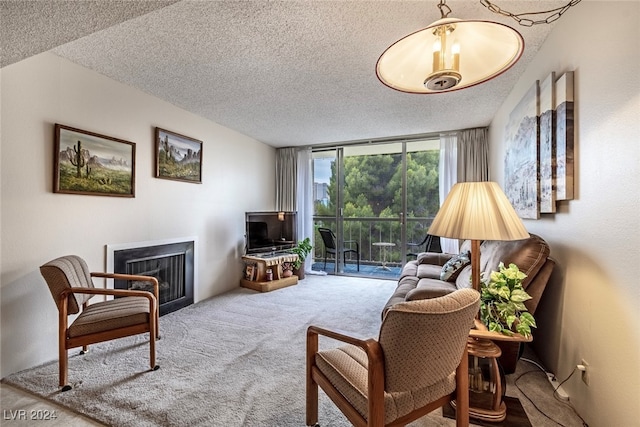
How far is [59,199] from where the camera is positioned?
2381 millimetres

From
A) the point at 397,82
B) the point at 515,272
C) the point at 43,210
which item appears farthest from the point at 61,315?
the point at 515,272

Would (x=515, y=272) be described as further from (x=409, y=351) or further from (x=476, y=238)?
(x=409, y=351)

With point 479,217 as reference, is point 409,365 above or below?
below

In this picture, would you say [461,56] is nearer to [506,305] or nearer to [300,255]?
[506,305]

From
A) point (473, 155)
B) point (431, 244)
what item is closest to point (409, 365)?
point (431, 244)

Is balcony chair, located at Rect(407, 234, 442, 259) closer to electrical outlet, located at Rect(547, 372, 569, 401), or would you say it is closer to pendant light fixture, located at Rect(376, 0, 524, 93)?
electrical outlet, located at Rect(547, 372, 569, 401)

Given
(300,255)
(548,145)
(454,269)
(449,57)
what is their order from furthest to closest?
(300,255), (454,269), (548,145), (449,57)

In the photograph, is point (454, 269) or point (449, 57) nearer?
point (449, 57)

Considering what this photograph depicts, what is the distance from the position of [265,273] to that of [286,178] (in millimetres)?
2032

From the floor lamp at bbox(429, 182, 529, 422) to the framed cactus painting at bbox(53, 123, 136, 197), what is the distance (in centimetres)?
290

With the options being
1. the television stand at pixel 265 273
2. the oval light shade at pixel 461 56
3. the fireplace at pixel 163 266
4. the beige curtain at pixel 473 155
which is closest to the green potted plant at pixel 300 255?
the television stand at pixel 265 273

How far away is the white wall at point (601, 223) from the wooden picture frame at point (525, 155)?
1.00 ft

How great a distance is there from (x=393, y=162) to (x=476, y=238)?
3928 millimetres

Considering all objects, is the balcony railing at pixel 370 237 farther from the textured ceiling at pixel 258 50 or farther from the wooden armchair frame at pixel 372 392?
the wooden armchair frame at pixel 372 392
